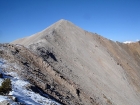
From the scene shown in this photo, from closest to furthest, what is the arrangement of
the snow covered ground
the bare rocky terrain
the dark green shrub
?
the dark green shrub < the snow covered ground < the bare rocky terrain

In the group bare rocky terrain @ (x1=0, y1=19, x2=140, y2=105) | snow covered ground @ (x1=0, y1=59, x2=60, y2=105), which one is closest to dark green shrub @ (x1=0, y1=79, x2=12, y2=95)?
snow covered ground @ (x1=0, y1=59, x2=60, y2=105)

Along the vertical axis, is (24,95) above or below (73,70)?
below

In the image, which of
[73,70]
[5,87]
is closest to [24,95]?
[5,87]

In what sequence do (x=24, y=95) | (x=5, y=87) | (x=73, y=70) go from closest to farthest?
(x=5, y=87) → (x=24, y=95) → (x=73, y=70)

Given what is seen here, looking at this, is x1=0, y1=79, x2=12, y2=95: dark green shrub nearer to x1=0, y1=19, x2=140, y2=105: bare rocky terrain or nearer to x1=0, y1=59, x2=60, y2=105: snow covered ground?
x1=0, y1=59, x2=60, y2=105: snow covered ground

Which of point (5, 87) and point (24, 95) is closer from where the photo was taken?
point (5, 87)

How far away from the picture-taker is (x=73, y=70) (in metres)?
24.5

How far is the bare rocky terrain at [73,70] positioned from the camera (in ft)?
55.3

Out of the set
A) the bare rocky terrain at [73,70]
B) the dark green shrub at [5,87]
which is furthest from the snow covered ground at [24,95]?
the bare rocky terrain at [73,70]

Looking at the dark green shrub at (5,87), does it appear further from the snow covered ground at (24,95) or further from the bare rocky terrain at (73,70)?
the bare rocky terrain at (73,70)

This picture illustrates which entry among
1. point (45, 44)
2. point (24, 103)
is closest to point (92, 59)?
point (45, 44)

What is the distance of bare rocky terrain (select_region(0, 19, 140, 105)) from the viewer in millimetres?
16859

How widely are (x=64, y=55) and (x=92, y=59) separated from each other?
25.1 feet

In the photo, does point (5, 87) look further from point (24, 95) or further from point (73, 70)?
point (73, 70)
